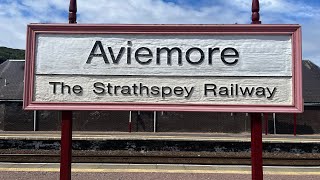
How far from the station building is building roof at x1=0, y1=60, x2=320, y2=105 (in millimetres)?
86

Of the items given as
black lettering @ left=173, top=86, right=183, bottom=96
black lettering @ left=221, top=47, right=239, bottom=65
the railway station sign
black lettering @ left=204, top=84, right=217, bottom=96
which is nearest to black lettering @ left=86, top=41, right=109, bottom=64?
the railway station sign

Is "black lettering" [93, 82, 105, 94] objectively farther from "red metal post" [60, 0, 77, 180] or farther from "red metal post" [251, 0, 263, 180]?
"red metal post" [251, 0, 263, 180]

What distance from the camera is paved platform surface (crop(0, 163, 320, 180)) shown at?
9.16m

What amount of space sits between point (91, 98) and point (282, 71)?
2908mm

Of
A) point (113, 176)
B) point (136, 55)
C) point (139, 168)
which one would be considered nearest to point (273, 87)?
point (136, 55)

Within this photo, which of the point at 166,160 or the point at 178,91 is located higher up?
the point at 178,91

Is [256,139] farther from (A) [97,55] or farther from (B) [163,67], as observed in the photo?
(A) [97,55]

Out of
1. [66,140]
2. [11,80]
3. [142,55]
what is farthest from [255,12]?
[11,80]

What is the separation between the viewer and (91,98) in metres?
5.45

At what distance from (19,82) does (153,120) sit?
12.7 m

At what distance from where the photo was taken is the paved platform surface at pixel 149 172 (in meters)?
9.16

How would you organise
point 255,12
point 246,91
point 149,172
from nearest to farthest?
1. point 246,91
2. point 255,12
3. point 149,172

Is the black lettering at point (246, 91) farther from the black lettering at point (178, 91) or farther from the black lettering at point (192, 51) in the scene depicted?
the black lettering at point (178, 91)

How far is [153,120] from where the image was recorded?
29062 mm
